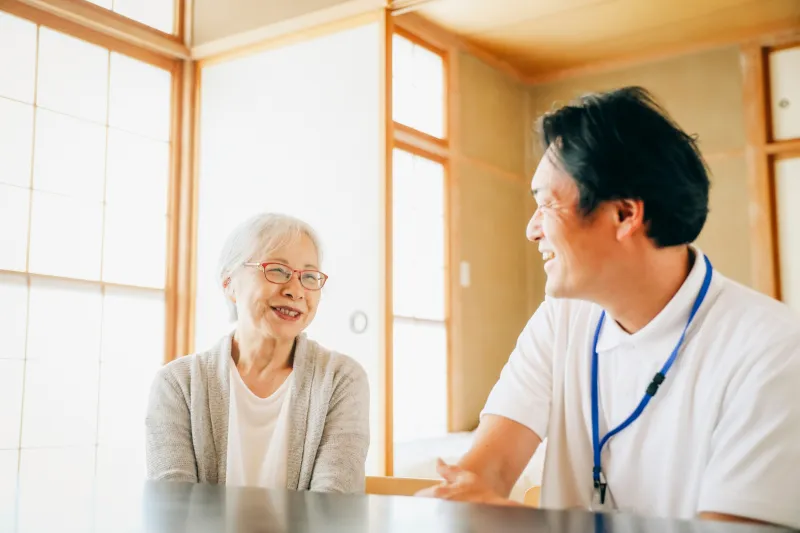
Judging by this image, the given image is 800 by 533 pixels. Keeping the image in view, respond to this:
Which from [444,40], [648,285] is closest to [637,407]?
[648,285]

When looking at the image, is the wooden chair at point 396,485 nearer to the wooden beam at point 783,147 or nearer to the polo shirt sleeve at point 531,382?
the polo shirt sleeve at point 531,382

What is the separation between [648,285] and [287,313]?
0.97m

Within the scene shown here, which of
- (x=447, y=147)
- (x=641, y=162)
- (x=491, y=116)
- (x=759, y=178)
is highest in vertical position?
(x=491, y=116)

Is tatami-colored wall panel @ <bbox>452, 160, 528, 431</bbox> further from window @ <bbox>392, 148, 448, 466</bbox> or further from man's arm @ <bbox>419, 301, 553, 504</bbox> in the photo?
man's arm @ <bbox>419, 301, 553, 504</bbox>

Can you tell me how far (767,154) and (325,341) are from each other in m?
2.52

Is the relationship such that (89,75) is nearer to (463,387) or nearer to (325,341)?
(325,341)

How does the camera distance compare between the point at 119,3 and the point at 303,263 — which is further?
the point at 119,3

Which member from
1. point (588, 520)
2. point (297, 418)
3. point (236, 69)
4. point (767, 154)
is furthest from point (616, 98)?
point (767, 154)

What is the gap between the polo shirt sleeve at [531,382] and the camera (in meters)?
1.36

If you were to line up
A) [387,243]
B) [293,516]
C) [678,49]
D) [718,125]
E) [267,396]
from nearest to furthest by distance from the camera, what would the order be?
[293,516] → [267,396] → [387,243] → [718,125] → [678,49]

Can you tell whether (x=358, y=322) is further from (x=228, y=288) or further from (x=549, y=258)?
(x=549, y=258)

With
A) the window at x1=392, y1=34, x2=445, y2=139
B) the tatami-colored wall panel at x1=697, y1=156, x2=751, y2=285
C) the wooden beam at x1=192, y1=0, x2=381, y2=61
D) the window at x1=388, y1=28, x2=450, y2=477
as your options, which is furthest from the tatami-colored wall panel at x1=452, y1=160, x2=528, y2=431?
the wooden beam at x1=192, y1=0, x2=381, y2=61

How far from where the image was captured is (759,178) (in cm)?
425

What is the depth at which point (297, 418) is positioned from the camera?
1.81 meters
